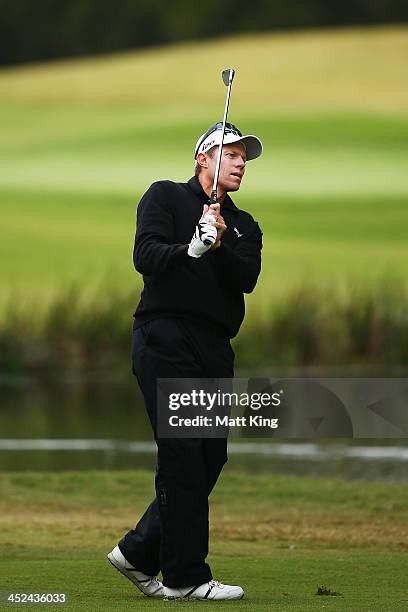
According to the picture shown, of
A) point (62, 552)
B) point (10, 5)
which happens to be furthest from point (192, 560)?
point (10, 5)

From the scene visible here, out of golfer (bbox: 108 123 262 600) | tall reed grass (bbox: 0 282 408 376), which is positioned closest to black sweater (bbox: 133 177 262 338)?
golfer (bbox: 108 123 262 600)

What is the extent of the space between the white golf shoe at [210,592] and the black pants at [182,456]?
23 mm

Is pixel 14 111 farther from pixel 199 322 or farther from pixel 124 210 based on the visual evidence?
pixel 199 322

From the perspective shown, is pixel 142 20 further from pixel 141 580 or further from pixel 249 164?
pixel 141 580

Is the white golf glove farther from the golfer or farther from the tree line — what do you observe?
the tree line

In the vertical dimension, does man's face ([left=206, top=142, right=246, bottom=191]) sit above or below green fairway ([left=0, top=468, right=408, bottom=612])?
above

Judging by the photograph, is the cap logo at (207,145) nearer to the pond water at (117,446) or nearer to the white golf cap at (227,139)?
the white golf cap at (227,139)

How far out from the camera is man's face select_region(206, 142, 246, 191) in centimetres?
707

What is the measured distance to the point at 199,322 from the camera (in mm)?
6918

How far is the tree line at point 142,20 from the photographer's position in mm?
67625

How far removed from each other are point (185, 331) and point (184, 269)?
0.75ft

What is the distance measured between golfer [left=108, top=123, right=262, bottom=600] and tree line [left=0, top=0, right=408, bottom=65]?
60.2 m

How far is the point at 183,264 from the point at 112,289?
1543 centimetres

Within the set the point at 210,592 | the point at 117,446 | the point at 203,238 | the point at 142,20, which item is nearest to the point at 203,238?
the point at 203,238
